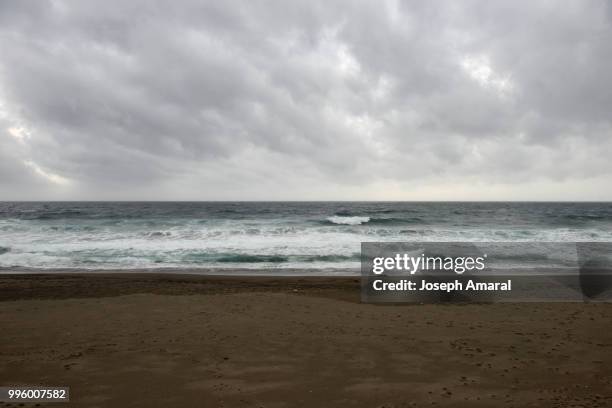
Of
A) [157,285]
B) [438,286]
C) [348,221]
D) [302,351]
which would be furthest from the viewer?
[348,221]

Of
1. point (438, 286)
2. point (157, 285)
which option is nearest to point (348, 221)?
point (438, 286)

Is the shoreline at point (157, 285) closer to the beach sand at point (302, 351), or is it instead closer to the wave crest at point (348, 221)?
the beach sand at point (302, 351)

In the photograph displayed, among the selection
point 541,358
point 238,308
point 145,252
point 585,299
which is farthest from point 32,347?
point 145,252

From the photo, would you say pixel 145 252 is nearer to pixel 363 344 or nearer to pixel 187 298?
pixel 187 298

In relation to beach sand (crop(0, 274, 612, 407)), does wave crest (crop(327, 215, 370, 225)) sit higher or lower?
higher

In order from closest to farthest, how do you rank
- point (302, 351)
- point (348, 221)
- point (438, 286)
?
point (302, 351) → point (438, 286) → point (348, 221)

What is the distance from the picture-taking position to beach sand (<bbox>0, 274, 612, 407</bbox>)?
4125 millimetres

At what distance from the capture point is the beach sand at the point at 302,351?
13.5 ft

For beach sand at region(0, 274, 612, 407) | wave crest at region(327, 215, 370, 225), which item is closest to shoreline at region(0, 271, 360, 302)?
beach sand at region(0, 274, 612, 407)

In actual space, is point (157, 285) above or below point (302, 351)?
below

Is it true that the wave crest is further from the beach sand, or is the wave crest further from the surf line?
the beach sand

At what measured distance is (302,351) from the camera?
543 cm

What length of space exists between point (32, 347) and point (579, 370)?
7826 mm

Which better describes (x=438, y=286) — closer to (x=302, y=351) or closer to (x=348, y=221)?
(x=302, y=351)
